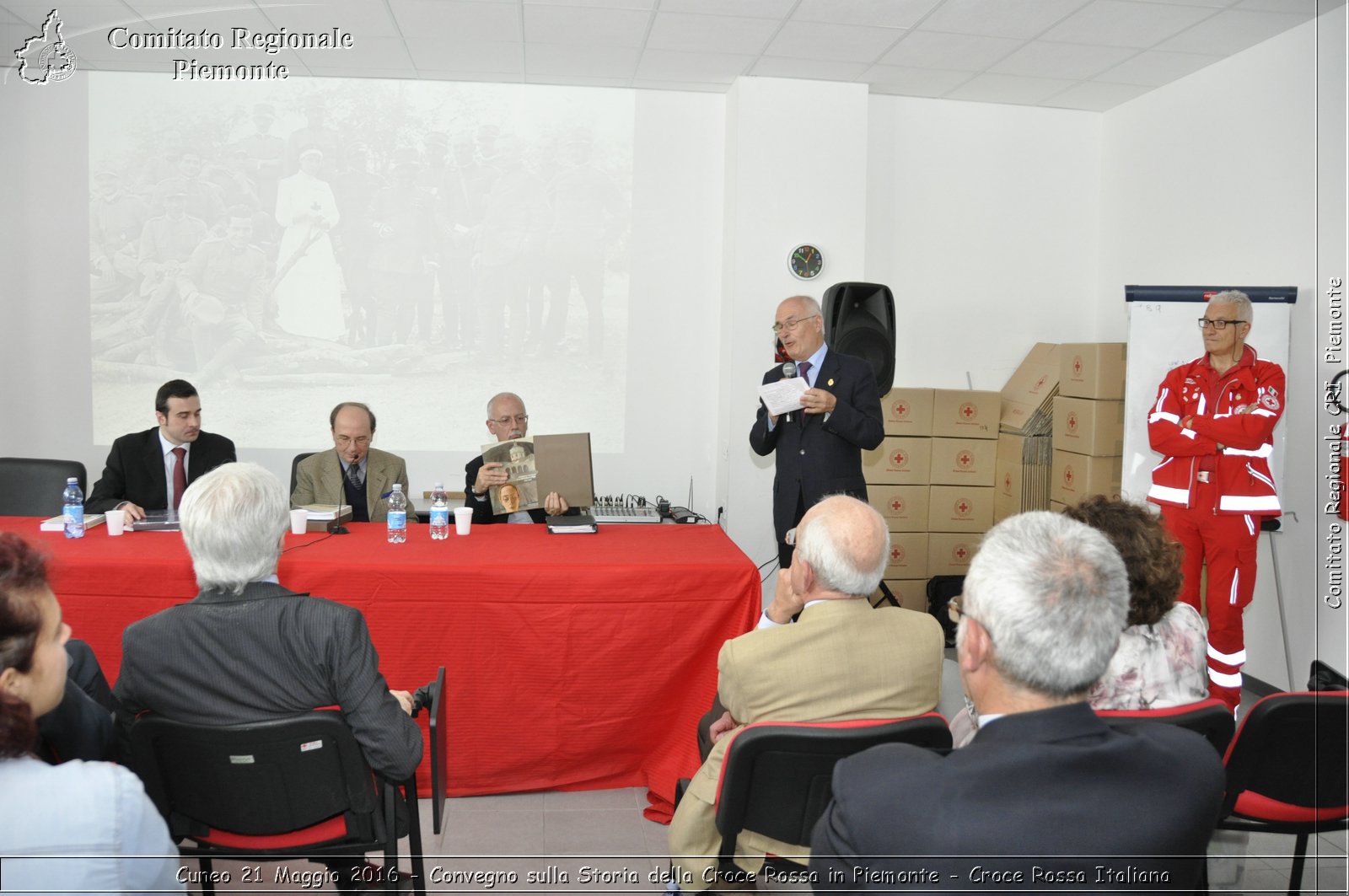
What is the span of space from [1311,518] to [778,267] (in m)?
2.94

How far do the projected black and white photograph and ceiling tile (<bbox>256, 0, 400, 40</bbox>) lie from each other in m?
0.74

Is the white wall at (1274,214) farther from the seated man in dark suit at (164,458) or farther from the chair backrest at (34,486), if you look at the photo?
the chair backrest at (34,486)

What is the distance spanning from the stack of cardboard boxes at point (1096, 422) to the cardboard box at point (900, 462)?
2.55ft

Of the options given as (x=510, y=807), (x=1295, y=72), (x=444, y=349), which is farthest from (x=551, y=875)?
(x=1295, y=72)

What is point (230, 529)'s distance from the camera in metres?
1.91

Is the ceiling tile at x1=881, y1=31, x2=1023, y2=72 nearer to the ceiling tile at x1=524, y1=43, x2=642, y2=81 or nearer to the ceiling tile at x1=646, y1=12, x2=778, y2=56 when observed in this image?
the ceiling tile at x1=646, y1=12, x2=778, y2=56

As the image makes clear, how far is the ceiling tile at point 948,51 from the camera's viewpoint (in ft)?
15.5

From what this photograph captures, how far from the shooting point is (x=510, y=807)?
10.00ft

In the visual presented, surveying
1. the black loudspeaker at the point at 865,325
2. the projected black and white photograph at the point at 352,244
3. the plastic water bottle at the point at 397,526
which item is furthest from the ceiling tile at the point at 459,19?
the plastic water bottle at the point at 397,526

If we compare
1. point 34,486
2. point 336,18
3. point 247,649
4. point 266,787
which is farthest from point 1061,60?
point 34,486

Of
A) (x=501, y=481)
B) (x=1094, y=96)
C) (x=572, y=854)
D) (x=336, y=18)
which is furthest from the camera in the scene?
(x=1094, y=96)

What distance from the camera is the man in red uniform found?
13.2 feet

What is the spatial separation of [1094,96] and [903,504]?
2.72 metres

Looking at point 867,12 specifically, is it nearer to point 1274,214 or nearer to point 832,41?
point 832,41
